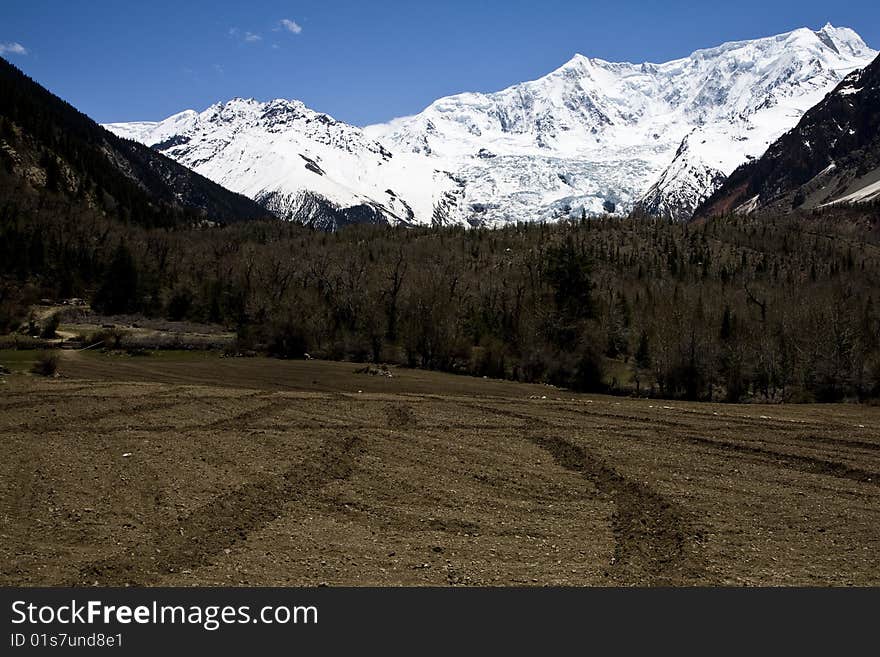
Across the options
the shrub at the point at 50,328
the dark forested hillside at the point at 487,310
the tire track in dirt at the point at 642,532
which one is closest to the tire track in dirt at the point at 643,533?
the tire track in dirt at the point at 642,532

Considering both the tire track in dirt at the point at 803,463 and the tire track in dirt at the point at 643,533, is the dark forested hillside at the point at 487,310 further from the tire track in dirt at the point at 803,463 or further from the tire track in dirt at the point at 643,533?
the tire track in dirt at the point at 643,533

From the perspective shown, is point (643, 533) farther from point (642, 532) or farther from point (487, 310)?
point (487, 310)

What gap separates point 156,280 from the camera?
4638 inches

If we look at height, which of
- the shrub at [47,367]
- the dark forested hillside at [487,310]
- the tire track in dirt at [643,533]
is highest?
the dark forested hillside at [487,310]

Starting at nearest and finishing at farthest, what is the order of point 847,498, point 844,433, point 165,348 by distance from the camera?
point 847,498, point 844,433, point 165,348

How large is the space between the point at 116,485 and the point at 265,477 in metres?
3.97

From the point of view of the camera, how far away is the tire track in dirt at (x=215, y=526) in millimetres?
12953

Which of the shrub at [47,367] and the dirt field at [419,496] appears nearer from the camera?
the dirt field at [419,496]

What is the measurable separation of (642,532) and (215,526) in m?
10.1

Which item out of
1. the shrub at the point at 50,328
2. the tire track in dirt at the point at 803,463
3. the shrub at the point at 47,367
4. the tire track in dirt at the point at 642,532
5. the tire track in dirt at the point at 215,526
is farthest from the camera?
the shrub at the point at 50,328

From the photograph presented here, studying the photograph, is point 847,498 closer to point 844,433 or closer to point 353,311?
point 844,433

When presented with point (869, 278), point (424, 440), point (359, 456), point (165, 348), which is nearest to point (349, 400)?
point (424, 440)

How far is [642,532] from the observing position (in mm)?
16812

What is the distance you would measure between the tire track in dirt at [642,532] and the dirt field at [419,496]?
70 mm
